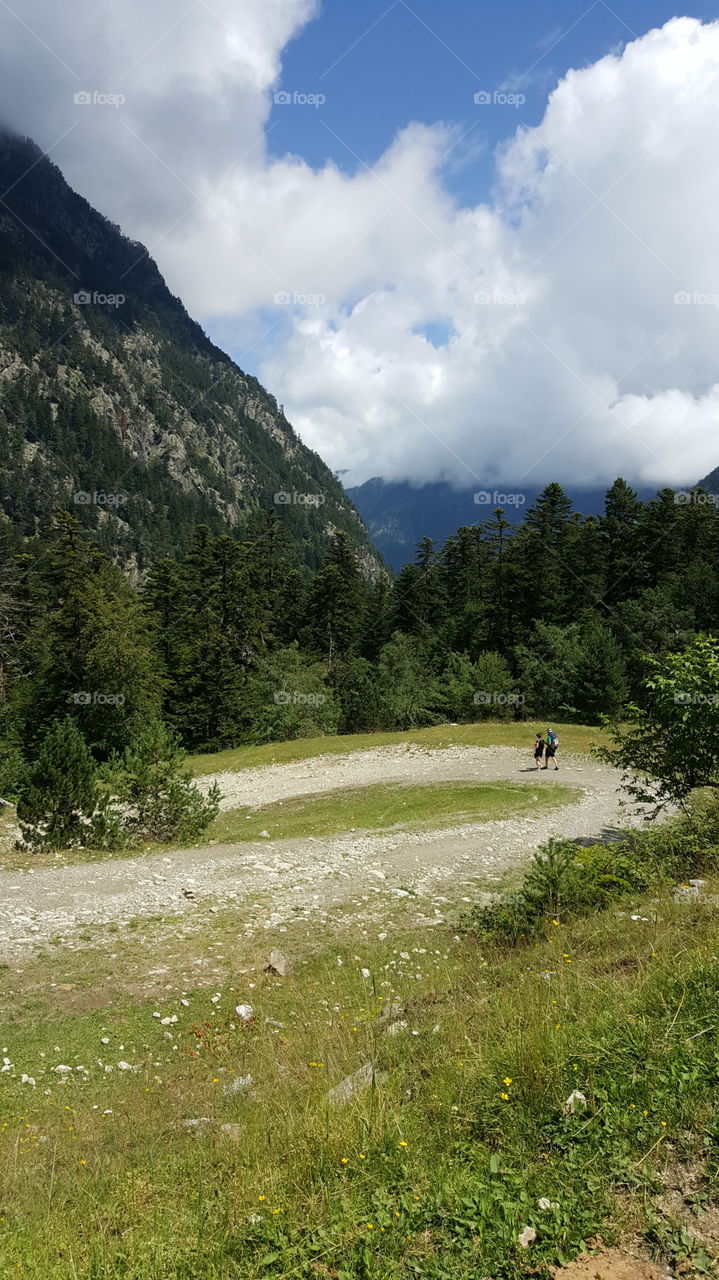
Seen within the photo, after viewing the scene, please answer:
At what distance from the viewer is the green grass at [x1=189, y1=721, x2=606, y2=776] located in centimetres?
3028

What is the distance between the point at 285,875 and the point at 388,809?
23.1 feet

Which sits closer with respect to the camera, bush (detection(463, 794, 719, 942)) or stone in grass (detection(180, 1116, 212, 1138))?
stone in grass (detection(180, 1116, 212, 1138))

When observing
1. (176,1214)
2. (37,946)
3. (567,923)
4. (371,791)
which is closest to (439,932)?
(567,923)

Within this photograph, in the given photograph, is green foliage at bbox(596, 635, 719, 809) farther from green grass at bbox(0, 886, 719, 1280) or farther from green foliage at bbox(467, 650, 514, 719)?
green foliage at bbox(467, 650, 514, 719)

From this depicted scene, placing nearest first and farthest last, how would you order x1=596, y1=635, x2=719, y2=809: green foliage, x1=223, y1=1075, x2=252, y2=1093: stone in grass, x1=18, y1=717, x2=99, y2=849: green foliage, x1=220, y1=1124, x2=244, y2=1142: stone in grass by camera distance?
x1=220, y1=1124, x2=244, y2=1142: stone in grass < x1=223, y1=1075, x2=252, y2=1093: stone in grass < x1=596, y1=635, x2=719, y2=809: green foliage < x1=18, y1=717, x2=99, y2=849: green foliage

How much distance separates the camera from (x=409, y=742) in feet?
102

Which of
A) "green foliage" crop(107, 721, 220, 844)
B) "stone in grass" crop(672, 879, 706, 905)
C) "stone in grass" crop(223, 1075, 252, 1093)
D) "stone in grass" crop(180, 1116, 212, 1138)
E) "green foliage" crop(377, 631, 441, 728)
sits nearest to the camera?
"stone in grass" crop(180, 1116, 212, 1138)

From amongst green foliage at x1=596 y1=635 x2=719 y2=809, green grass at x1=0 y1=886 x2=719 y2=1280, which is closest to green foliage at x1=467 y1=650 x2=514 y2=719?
green foliage at x1=596 y1=635 x2=719 y2=809

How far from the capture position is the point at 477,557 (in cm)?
6850

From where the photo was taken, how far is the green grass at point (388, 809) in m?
17.4

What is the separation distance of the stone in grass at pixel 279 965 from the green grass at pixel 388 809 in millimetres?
7610

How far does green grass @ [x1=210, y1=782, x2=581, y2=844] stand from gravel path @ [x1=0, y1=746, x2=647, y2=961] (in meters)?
0.86

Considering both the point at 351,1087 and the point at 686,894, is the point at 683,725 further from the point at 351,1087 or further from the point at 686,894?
the point at 351,1087

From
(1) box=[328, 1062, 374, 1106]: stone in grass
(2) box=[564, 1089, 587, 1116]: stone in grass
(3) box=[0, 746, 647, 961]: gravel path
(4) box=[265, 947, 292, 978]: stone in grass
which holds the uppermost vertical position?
(2) box=[564, 1089, 587, 1116]: stone in grass
